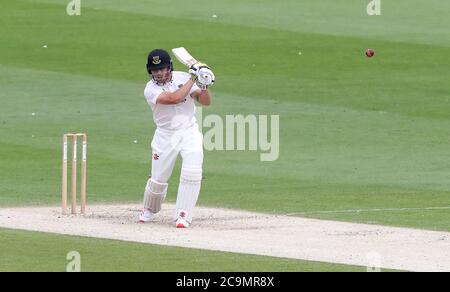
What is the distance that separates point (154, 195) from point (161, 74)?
54.0 inches

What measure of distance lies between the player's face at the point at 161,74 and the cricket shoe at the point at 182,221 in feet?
4.92

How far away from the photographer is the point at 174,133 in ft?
51.4

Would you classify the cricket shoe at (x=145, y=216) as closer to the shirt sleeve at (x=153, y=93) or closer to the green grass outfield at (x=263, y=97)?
the shirt sleeve at (x=153, y=93)

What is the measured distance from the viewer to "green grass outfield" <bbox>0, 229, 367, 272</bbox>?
12.6m

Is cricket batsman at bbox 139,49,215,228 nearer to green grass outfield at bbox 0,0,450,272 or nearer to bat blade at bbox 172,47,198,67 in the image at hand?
bat blade at bbox 172,47,198,67

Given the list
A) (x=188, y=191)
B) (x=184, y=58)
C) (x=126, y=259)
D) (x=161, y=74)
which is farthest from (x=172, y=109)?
(x=126, y=259)

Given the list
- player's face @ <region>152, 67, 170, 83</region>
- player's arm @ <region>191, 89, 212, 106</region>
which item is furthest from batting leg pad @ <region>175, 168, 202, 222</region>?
player's face @ <region>152, 67, 170, 83</region>

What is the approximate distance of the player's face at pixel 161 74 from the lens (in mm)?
15578

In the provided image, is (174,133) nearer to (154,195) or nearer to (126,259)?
(154,195)

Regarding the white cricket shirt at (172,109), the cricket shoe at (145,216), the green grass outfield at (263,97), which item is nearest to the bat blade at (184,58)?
the white cricket shirt at (172,109)

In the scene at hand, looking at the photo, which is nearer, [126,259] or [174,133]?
[126,259]

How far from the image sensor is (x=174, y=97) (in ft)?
50.5

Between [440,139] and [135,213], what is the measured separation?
25.4 feet
